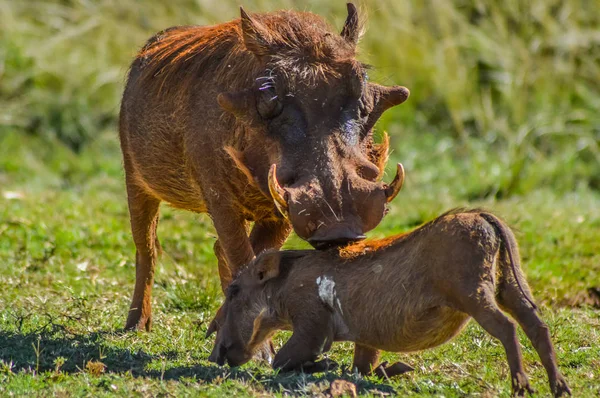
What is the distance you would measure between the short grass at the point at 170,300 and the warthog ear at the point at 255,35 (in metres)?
1.14

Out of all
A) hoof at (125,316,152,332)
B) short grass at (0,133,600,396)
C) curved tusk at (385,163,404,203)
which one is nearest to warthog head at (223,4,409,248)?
curved tusk at (385,163,404,203)

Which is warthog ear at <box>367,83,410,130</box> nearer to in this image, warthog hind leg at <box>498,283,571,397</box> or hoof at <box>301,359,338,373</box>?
hoof at <box>301,359,338,373</box>

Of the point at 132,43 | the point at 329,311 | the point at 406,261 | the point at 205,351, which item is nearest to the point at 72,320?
the point at 205,351

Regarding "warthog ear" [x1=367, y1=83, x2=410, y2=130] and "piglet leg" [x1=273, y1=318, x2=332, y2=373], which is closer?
"piglet leg" [x1=273, y1=318, x2=332, y2=373]

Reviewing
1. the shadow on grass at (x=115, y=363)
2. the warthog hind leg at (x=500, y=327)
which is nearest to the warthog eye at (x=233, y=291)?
the shadow on grass at (x=115, y=363)

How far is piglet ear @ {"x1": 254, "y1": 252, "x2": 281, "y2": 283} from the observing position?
4793 mm

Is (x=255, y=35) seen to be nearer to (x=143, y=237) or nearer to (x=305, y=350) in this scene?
(x=305, y=350)

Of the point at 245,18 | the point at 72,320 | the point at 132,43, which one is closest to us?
the point at 245,18

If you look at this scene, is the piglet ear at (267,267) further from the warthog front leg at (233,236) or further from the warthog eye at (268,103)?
the warthog eye at (268,103)

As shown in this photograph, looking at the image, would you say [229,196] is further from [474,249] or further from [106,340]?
[474,249]

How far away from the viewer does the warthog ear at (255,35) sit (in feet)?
16.8

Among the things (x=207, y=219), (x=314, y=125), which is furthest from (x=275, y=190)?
(x=207, y=219)

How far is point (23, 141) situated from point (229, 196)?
22.7ft

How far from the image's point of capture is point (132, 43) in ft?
42.8
